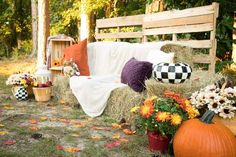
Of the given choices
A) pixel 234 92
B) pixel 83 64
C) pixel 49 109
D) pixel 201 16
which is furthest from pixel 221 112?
pixel 83 64

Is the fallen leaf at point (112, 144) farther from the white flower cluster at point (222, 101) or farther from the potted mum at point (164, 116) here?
the white flower cluster at point (222, 101)

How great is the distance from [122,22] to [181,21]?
6.83ft

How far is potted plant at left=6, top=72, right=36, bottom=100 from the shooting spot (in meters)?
5.06

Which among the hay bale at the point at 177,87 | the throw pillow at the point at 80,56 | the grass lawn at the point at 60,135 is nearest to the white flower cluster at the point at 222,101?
the hay bale at the point at 177,87

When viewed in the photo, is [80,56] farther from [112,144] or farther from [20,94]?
[112,144]

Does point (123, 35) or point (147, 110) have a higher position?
point (123, 35)

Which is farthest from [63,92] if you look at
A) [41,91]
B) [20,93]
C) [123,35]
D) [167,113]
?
[167,113]

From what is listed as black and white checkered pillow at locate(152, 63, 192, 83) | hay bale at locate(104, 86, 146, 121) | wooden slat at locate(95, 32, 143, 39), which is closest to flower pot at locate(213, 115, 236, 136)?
black and white checkered pillow at locate(152, 63, 192, 83)

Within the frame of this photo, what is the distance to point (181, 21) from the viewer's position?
16.8 ft

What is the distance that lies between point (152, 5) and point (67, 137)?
169 inches

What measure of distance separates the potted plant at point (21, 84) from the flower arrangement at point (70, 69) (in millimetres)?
615

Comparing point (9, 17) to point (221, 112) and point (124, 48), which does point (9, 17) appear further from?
point (221, 112)

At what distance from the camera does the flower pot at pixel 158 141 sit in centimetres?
286

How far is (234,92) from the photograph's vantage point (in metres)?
2.79
